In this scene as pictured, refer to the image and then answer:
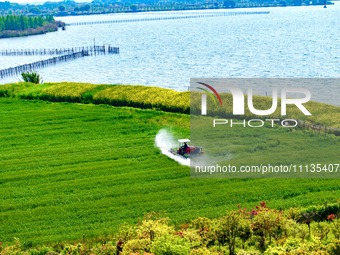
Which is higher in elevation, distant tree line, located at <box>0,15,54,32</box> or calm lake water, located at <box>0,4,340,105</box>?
distant tree line, located at <box>0,15,54,32</box>

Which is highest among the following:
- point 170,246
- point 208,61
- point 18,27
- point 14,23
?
point 170,246

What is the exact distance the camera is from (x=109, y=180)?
26266 mm

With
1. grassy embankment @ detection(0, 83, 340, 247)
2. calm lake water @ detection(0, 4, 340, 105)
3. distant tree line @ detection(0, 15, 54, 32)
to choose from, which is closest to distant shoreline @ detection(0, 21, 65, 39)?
distant tree line @ detection(0, 15, 54, 32)

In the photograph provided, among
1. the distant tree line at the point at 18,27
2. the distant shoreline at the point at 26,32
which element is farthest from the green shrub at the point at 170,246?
the distant tree line at the point at 18,27

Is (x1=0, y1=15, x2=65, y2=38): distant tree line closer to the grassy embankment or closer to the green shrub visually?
the grassy embankment

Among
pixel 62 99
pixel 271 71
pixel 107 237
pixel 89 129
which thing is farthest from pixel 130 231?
pixel 271 71

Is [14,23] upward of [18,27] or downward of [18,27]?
upward

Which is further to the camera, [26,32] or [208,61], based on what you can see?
[26,32]

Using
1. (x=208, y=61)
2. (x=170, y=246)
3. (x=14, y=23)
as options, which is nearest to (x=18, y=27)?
(x=14, y=23)

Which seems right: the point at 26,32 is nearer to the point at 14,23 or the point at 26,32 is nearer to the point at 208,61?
the point at 14,23

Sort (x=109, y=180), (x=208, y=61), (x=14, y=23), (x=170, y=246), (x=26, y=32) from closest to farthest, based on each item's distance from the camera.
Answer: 1. (x=170, y=246)
2. (x=109, y=180)
3. (x=208, y=61)
4. (x=26, y=32)
5. (x=14, y=23)

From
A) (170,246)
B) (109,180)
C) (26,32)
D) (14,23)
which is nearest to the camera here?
(170,246)

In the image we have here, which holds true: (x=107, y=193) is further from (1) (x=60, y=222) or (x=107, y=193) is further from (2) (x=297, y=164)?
(2) (x=297, y=164)

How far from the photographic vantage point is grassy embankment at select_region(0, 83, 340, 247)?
72.4 ft
